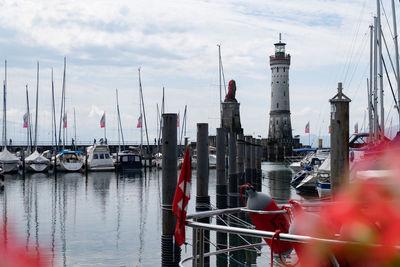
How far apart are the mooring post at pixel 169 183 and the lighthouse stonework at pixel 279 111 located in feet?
310

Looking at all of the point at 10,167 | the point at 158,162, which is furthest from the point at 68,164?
the point at 158,162

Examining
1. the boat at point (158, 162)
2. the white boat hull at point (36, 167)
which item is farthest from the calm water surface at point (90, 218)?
the boat at point (158, 162)

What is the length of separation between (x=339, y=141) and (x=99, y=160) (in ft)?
169

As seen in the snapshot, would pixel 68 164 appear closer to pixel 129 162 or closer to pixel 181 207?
pixel 129 162

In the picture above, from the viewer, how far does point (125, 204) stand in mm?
31906

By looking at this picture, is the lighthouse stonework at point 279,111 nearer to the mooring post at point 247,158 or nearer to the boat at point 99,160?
the boat at point 99,160

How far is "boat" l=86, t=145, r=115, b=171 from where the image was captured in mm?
58094

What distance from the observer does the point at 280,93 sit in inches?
3984

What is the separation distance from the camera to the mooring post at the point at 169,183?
8359 millimetres

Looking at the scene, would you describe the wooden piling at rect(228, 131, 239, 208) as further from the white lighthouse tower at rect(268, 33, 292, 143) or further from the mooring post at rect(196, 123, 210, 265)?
the white lighthouse tower at rect(268, 33, 292, 143)

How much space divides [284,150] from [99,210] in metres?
79.8

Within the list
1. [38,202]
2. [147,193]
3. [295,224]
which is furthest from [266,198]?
[147,193]

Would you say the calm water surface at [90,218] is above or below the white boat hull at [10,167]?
below

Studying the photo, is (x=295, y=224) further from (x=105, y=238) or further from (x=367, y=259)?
(x=105, y=238)
